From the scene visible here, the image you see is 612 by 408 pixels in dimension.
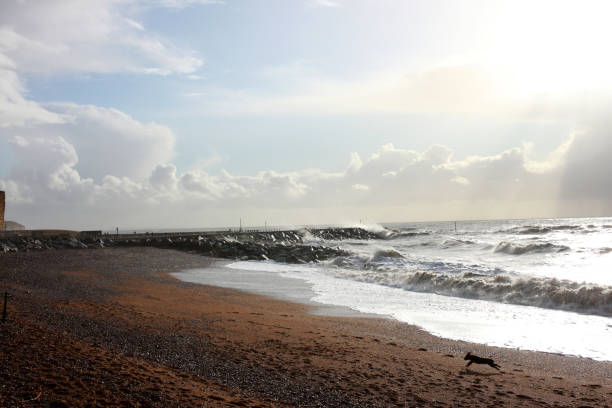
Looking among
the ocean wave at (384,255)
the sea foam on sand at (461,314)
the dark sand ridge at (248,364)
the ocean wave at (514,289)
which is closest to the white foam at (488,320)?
the sea foam on sand at (461,314)

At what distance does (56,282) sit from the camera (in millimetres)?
15680

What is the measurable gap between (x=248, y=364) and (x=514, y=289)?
12.6m

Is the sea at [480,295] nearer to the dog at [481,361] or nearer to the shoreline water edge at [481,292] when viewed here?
the shoreline water edge at [481,292]

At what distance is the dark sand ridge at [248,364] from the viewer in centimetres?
545

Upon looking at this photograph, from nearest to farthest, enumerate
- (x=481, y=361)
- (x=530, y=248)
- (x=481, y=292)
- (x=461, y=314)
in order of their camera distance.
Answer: (x=481, y=361)
(x=461, y=314)
(x=481, y=292)
(x=530, y=248)

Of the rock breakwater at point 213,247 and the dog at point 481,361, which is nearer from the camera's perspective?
the dog at point 481,361

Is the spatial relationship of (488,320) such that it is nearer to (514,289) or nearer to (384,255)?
(514,289)

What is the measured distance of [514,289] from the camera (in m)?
16.0

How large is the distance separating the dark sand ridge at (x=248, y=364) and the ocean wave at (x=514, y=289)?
6312 mm

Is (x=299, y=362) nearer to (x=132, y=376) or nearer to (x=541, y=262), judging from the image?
(x=132, y=376)

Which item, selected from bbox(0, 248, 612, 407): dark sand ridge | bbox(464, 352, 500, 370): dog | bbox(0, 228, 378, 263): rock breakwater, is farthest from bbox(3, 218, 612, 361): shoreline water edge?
bbox(464, 352, 500, 370): dog

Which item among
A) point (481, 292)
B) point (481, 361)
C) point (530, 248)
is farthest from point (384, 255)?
point (481, 361)

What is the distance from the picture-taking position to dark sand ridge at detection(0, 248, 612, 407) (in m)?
5.45

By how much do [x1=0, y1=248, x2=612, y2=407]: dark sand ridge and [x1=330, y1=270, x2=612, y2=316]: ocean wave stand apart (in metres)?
6.31
